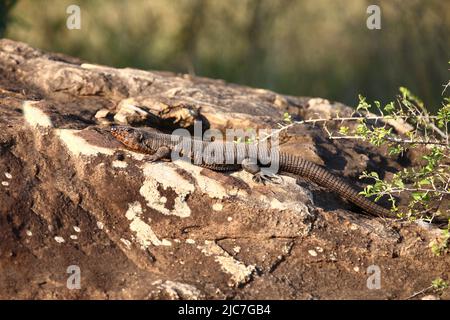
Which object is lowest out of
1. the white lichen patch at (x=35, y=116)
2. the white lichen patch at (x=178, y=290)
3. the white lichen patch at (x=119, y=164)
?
the white lichen patch at (x=178, y=290)

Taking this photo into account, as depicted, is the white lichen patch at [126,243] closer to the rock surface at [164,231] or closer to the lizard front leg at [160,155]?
the rock surface at [164,231]

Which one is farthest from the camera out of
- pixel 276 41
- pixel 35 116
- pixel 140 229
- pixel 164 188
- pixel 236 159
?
pixel 276 41

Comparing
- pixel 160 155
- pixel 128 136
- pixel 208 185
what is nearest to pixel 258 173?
pixel 208 185

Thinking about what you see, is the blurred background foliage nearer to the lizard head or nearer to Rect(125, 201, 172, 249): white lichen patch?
the lizard head

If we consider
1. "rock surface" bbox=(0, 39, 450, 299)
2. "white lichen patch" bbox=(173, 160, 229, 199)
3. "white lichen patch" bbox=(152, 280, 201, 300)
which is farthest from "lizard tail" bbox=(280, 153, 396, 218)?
"white lichen patch" bbox=(152, 280, 201, 300)

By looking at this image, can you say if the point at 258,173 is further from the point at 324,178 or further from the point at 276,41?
the point at 276,41

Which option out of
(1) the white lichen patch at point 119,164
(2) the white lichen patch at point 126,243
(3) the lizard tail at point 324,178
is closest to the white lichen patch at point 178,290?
(2) the white lichen patch at point 126,243
